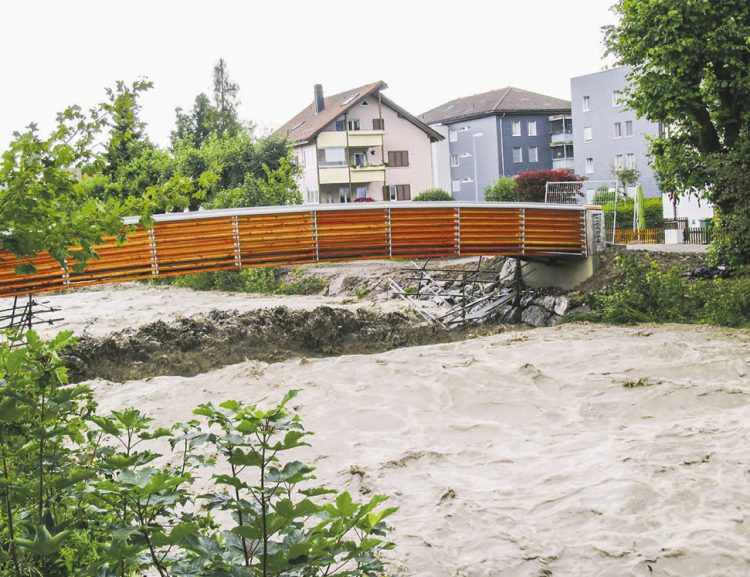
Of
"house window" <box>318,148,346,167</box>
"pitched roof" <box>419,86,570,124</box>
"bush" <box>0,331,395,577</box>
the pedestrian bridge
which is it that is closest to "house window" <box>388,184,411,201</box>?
"house window" <box>318,148,346,167</box>

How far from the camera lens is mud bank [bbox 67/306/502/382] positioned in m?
17.9

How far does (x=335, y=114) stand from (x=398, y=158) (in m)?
5.01

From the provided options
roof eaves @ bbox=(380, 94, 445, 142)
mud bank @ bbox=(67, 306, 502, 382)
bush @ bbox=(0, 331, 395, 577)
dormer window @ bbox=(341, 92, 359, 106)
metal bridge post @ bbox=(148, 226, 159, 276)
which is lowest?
mud bank @ bbox=(67, 306, 502, 382)

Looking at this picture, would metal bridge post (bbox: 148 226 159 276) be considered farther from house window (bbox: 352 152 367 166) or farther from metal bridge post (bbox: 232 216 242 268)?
house window (bbox: 352 152 367 166)

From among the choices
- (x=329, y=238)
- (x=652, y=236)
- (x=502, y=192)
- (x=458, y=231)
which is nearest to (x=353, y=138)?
(x=502, y=192)

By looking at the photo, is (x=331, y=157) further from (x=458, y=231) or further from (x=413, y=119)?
(x=458, y=231)

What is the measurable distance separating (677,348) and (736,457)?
6697mm

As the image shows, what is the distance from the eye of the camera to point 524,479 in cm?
760

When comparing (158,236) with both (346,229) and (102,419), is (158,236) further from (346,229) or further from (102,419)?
(102,419)

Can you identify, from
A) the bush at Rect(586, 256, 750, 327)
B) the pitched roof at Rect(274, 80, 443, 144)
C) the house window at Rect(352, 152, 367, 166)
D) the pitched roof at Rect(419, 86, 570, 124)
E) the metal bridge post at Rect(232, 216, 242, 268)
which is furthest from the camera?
the pitched roof at Rect(419, 86, 570, 124)

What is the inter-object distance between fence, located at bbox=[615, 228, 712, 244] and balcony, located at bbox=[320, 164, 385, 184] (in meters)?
24.2

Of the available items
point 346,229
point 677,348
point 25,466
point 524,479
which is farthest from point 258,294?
point 25,466

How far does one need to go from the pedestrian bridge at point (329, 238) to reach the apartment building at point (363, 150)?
31.4m

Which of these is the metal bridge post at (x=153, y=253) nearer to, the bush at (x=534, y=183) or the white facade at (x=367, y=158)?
the bush at (x=534, y=183)
